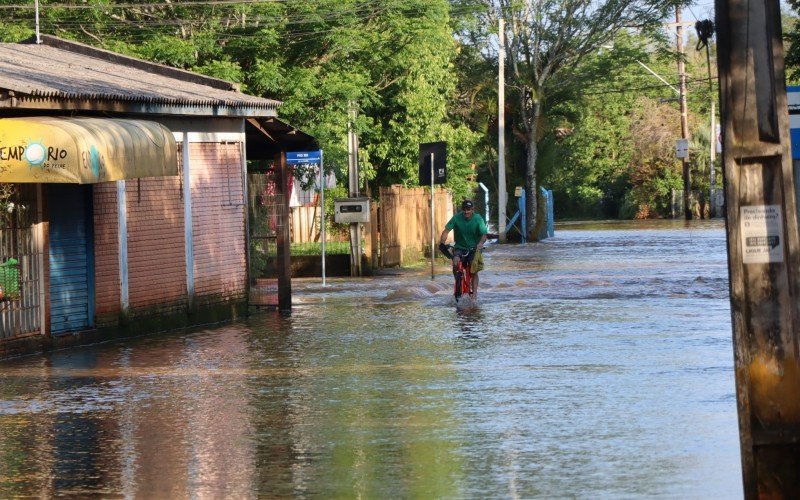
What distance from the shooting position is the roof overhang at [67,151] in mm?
16484

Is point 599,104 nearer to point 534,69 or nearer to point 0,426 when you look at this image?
point 534,69

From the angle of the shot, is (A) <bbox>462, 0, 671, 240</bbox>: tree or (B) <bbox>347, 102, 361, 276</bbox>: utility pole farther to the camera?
(A) <bbox>462, 0, 671, 240</bbox>: tree

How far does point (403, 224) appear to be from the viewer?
37.6m

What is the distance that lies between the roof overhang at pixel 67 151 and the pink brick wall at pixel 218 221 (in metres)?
3.64

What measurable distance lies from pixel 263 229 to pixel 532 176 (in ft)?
99.8

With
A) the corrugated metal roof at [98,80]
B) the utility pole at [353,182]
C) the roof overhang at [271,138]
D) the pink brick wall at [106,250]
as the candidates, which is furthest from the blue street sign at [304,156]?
the pink brick wall at [106,250]

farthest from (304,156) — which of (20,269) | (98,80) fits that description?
(20,269)

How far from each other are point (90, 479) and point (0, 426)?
102 inches

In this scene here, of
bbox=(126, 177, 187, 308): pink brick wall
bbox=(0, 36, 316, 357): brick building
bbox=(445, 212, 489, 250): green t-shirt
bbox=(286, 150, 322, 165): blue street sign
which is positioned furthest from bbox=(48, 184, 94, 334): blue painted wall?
Answer: bbox=(286, 150, 322, 165): blue street sign

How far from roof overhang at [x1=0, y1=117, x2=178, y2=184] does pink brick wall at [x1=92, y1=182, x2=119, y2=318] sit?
1614 millimetres

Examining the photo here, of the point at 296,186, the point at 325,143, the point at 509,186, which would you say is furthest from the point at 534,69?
the point at 325,143

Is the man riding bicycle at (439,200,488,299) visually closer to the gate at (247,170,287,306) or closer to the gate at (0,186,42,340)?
the gate at (247,170,287,306)

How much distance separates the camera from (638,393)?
12.6 m

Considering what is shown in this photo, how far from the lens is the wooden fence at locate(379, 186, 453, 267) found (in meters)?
35.6
